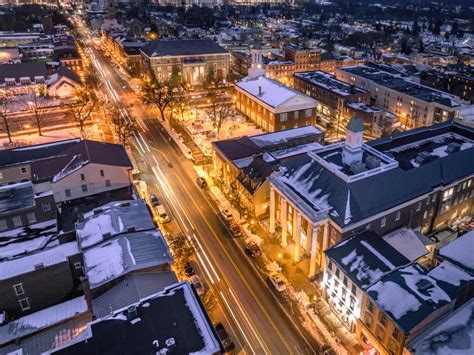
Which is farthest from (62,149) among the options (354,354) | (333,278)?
(354,354)

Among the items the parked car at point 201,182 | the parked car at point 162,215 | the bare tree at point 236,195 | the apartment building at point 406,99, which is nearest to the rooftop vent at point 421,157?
the bare tree at point 236,195

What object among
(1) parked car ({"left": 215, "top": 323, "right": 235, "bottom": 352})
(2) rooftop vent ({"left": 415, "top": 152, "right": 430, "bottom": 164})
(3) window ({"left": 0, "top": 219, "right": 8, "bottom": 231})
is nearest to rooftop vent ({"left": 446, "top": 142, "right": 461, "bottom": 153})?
(2) rooftop vent ({"left": 415, "top": 152, "right": 430, "bottom": 164})

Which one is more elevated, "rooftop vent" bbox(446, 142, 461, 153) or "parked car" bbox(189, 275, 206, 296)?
"rooftop vent" bbox(446, 142, 461, 153)

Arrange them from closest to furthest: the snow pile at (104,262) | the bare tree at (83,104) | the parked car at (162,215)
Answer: the snow pile at (104,262) → the parked car at (162,215) → the bare tree at (83,104)

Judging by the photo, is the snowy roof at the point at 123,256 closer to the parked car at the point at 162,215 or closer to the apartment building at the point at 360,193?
the parked car at the point at 162,215

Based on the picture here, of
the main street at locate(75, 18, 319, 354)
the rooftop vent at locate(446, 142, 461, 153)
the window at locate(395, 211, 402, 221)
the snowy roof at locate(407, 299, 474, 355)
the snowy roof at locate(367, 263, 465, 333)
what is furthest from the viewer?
the rooftop vent at locate(446, 142, 461, 153)

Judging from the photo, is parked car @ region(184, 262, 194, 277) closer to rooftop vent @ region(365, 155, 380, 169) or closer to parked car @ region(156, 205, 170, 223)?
parked car @ region(156, 205, 170, 223)
